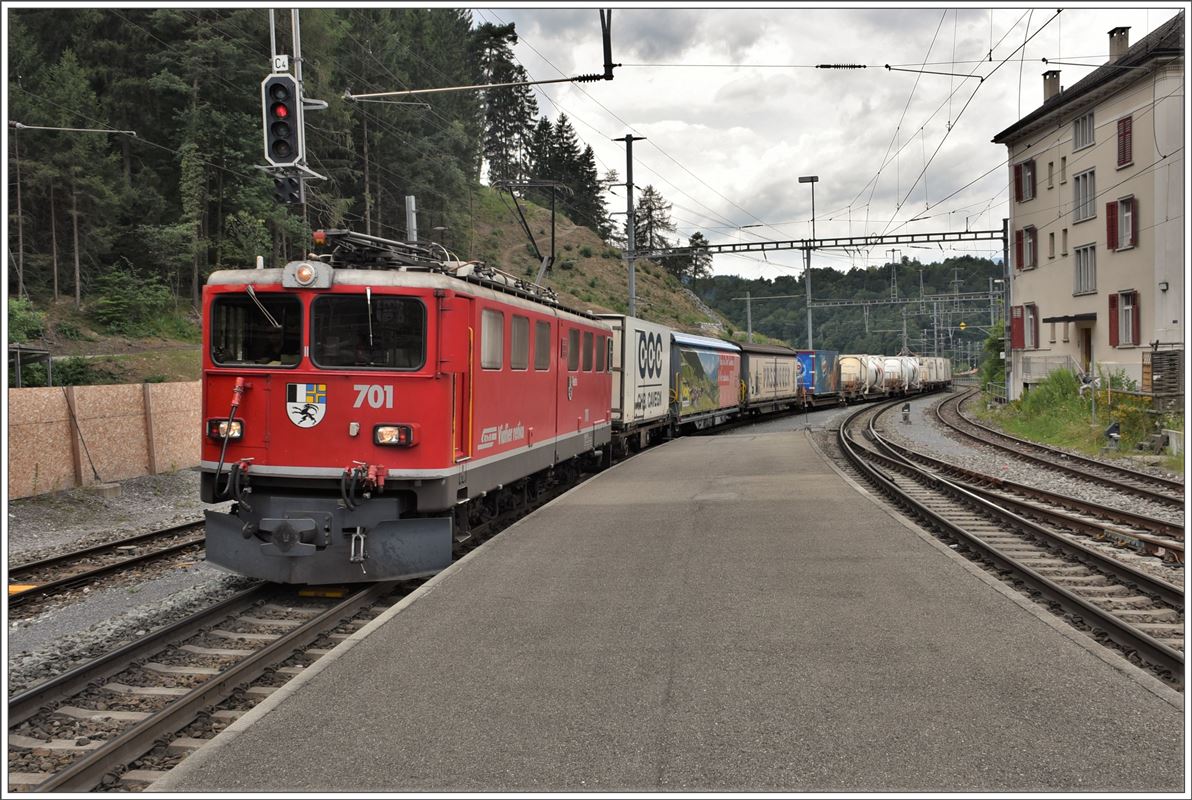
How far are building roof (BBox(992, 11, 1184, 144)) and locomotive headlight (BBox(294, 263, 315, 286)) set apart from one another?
1057 inches

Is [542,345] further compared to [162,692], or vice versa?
[542,345]

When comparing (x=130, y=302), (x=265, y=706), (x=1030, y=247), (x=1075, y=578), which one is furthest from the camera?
(x=1030, y=247)

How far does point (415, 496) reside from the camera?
8664 millimetres

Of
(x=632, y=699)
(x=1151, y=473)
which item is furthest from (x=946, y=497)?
(x=632, y=699)

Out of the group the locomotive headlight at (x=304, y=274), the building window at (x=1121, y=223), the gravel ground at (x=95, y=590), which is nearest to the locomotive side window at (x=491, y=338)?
the locomotive headlight at (x=304, y=274)

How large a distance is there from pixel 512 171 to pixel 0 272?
105782 mm

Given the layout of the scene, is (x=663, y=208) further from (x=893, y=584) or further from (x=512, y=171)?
(x=893, y=584)

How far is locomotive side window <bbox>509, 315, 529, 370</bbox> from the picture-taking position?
10.7m

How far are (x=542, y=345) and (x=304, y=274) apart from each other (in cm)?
422

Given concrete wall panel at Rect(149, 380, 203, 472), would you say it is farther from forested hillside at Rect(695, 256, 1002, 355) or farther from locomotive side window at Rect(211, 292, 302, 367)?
forested hillside at Rect(695, 256, 1002, 355)

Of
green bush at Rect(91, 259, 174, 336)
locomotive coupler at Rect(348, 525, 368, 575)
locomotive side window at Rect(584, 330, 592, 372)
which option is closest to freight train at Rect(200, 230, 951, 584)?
locomotive coupler at Rect(348, 525, 368, 575)

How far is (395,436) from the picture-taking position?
332 inches

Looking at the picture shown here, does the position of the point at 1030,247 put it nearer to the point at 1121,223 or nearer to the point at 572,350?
the point at 1121,223

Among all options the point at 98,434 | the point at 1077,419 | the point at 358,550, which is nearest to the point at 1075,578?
the point at 358,550
